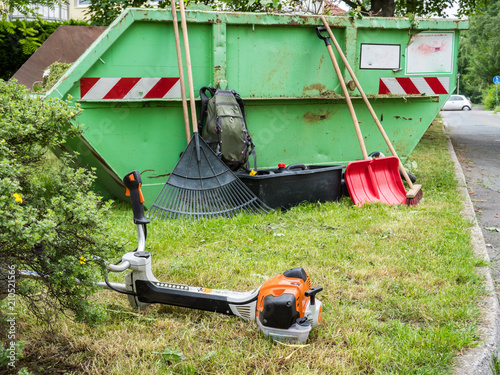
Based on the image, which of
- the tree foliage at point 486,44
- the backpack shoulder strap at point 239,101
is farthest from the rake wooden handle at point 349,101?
the tree foliage at point 486,44

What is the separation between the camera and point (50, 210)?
1.86 m

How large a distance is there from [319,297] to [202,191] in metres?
2.03

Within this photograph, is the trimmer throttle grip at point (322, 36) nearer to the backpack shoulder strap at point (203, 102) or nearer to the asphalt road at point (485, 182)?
the backpack shoulder strap at point (203, 102)

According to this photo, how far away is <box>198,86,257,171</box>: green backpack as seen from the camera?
4844 millimetres

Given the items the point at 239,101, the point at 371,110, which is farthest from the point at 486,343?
the point at 371,110

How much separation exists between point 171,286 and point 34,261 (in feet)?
2.73

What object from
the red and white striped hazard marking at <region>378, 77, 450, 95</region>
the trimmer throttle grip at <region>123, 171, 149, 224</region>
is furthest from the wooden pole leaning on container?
the trimmer throttle grip at <region>123, 171, 149, 224</region>

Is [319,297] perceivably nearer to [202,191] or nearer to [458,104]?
[202,191]

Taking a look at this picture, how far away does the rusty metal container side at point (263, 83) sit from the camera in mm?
4816

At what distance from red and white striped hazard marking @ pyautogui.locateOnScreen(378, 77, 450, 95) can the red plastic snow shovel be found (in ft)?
2.19

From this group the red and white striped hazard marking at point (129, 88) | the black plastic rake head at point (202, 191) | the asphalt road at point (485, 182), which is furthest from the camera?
the red and white striped hazard marking at point (129, 88)

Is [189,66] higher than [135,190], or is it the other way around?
[189,66]

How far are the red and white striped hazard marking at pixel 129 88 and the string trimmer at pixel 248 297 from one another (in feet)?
7.78

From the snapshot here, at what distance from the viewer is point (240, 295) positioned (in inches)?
102
